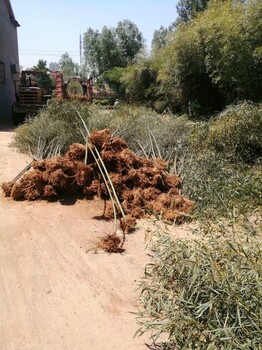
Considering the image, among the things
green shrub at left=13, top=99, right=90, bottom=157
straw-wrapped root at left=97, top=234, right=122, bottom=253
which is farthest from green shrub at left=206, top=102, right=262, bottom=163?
straw-wrapped root at left=97, top=234, right=122, bottom=253

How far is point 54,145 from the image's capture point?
302 inches

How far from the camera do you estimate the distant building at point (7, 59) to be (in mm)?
17094

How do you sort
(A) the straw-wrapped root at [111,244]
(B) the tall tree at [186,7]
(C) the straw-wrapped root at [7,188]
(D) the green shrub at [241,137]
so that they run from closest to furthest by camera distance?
(A) the straw-wrapped root at [111,244]
(C) the straw-wrapped root at [7,188]
(D) the green shrub at [241,137]
(B) the tall tree at [186,7]

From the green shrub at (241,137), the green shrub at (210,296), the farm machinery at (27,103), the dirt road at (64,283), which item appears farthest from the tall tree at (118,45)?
the green shrub at (210,296)

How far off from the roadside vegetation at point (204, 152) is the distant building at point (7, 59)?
6280mm

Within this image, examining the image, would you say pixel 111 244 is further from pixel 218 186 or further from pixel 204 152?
pixel 204 152

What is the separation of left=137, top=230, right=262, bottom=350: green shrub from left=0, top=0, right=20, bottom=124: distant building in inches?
610

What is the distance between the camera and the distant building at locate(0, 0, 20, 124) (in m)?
17.1

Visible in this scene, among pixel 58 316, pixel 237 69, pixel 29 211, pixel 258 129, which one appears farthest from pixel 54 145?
pixel 237 69

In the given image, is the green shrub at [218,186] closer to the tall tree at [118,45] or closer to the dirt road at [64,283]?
the dirt road at [64,283]

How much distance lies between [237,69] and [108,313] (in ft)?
28.2

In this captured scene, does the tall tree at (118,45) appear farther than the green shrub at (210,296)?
Yes

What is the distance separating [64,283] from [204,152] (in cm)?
462

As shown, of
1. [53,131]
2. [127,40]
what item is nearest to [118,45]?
[127,40]
